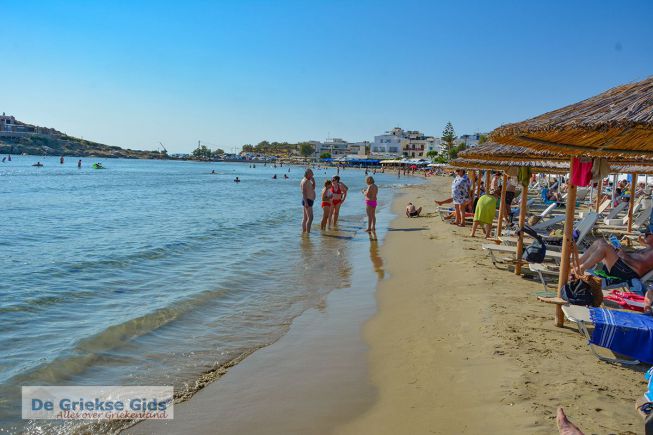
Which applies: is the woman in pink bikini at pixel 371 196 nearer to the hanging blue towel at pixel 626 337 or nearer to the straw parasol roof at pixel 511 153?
the straw parasol roof at pixel 511 153

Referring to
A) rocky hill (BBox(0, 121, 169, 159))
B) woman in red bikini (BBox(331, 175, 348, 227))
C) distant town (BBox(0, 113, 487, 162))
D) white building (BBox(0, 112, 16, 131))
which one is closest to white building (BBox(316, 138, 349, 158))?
distant town (BBox(0, 113, 487, 162))

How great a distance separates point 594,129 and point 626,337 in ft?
5.83

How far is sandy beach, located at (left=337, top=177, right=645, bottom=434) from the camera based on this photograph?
3.38m

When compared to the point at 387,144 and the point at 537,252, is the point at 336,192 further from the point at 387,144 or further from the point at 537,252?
the point at 387,144

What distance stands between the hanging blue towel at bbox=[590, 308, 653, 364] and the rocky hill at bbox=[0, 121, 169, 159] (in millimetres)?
146589

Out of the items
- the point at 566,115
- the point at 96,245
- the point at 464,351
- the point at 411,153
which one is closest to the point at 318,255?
the point at 96,245

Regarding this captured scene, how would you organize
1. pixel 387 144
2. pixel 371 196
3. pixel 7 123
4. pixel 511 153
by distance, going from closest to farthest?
1. pixel 511 153
2. pixel 371 196
3. pixel 387 144
4. pixel 7 123

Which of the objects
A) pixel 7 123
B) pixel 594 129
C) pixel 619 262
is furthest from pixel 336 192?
pixel 7 123

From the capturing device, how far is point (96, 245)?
11.5 meters

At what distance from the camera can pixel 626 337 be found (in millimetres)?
4129

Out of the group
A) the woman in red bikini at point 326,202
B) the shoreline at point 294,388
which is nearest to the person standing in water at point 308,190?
the woman in red bikini at point 326,202

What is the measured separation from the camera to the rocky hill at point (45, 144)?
132000 mm

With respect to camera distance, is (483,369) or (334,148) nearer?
(483,369)

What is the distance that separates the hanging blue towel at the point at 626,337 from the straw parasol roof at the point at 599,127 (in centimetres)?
164
